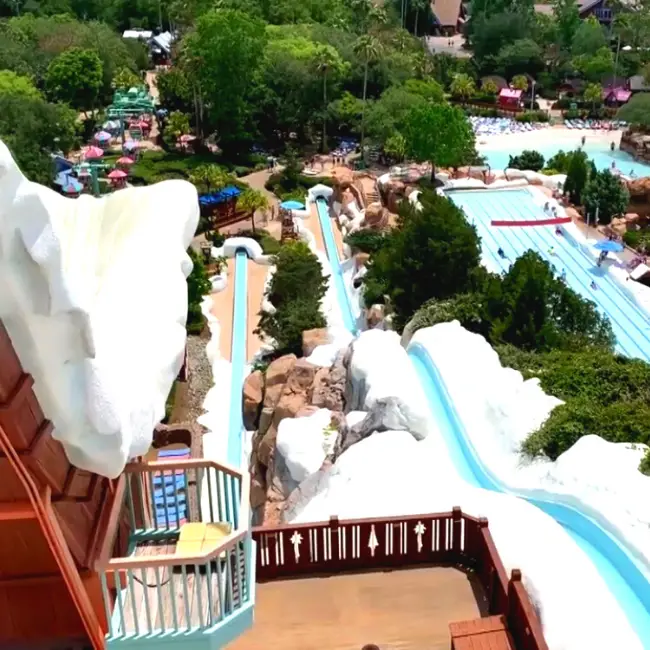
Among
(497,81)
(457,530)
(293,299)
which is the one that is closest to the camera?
(457,530)

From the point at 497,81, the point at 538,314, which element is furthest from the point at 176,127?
the point at 538,314

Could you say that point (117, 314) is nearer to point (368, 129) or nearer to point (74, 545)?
point (74, 545)

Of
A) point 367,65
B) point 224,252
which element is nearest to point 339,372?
point 224,252

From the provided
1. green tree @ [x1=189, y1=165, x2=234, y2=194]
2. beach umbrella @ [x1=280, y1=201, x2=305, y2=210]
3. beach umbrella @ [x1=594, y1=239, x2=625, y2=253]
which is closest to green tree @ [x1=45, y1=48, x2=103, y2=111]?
green tree @ [x1=189, y1=165, x2=234, y2=194]

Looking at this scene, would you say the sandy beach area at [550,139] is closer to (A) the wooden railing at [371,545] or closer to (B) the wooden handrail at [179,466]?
(A) the wooden railing at [371,545]

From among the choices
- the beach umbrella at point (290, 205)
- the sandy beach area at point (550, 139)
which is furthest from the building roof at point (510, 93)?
the beach umbrella at point (290, 205)

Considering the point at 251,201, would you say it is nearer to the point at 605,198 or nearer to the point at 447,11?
the point at 605,198

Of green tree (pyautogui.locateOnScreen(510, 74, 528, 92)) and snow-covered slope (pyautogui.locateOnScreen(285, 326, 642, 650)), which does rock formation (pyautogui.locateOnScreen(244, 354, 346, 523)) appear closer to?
snow-covered slope (pyautogui.locateOnScreen(285, 326, 642, 650))
